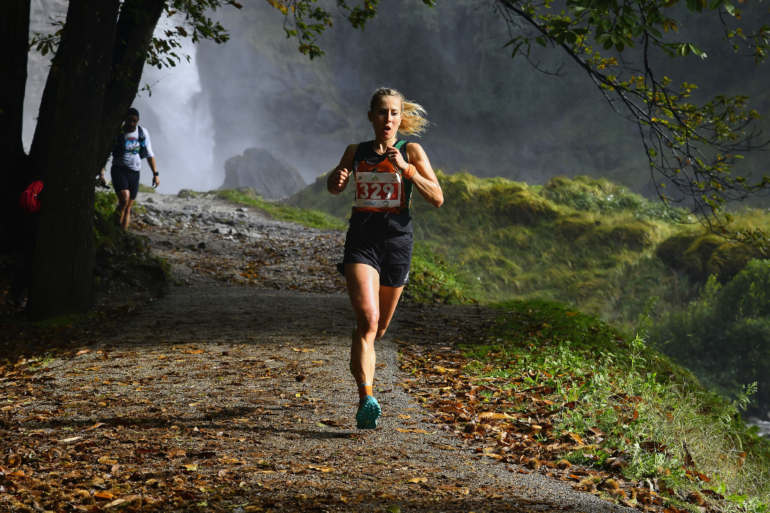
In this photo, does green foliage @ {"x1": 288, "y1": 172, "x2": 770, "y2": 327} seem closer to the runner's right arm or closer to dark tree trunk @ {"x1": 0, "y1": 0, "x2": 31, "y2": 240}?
dark tree trunk @ {"x1": 0, "y1": 0, "x2": 31, "y2": 240}

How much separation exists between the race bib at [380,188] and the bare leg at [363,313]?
397 mm

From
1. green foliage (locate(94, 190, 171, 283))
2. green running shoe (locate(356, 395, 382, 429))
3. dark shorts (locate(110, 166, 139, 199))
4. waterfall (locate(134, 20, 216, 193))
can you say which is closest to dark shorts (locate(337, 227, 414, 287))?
green running shoe (locate(356, 395, 382, 429))

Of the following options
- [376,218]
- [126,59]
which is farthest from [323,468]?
[126,59]

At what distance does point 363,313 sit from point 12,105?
614 cm

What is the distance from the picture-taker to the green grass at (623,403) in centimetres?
331

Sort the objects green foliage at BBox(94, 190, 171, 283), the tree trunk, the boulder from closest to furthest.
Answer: the tree trunk, green foliage at BBox(94, 190, 171, 283), the boulder

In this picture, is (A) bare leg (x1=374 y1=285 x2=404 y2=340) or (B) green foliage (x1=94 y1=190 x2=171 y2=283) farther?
(B) green foliage (x1=94 y1=190 x2=171 y2=283)

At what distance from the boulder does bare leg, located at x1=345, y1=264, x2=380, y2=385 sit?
42606 millimetres

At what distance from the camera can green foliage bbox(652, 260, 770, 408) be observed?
11805 millimetres

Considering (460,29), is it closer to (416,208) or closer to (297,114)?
(297,114)

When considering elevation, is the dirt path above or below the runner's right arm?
below

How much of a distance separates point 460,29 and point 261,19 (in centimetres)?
2318

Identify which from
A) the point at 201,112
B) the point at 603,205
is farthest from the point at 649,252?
the point at 201,112

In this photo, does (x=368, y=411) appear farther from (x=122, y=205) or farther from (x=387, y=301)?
(x=122, y=205)
